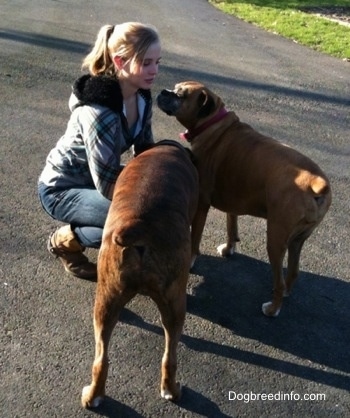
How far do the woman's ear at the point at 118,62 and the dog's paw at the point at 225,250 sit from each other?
1687 millimetres

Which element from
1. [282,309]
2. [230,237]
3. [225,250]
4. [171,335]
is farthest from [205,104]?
[171,335]

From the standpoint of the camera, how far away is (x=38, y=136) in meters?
6.58

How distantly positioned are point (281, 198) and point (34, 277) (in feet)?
6.06

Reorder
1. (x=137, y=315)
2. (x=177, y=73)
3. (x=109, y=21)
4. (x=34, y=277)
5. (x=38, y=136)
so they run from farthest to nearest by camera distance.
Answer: (x=109, y=21) → (x=177, y=73) → (x=38, y=136) → (x=34, y=277) → (x=137, y=315)

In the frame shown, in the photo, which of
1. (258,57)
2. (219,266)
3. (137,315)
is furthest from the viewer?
(258,57)

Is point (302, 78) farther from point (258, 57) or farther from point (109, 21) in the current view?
point (109, 21)

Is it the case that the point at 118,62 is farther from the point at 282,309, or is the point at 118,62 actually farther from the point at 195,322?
the point at 282,309

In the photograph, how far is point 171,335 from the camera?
306 cm

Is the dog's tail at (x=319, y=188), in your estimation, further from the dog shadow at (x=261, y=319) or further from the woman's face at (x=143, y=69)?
the woman's face at (x=143, y=69)

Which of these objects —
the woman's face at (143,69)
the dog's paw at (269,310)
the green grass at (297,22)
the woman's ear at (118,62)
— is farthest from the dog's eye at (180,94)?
the green grass at (297,22)

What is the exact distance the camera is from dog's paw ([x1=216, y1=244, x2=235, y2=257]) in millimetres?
4668

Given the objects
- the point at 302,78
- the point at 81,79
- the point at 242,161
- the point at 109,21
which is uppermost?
the point at 81,79

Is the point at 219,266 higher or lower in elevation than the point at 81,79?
lower

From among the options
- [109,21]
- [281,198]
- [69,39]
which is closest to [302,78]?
[69,39]
